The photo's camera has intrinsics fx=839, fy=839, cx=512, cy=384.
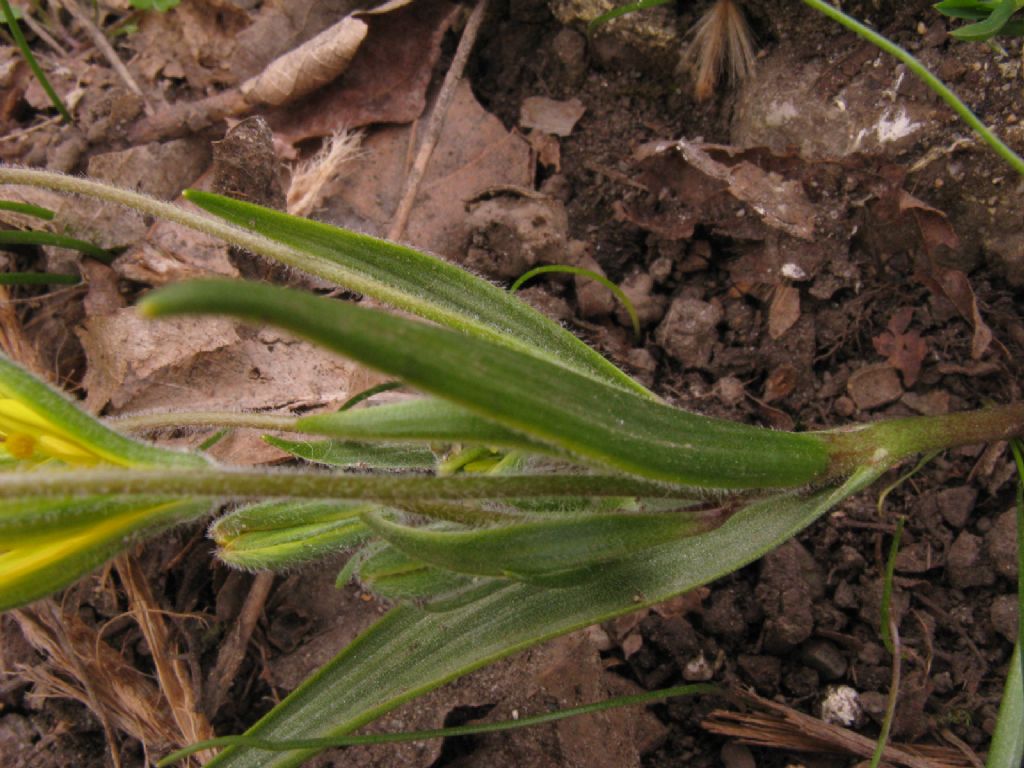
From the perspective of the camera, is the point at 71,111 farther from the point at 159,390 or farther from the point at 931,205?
the point at 931,205

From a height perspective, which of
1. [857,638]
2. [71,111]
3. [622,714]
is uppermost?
[71,111]

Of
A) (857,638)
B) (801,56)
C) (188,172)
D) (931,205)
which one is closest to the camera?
(857,638)

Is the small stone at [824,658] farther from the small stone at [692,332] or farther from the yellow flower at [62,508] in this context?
the yellow flower at [62,508]

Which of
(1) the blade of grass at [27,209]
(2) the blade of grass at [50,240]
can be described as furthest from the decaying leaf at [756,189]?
(1) the blade of grass at [27,209]

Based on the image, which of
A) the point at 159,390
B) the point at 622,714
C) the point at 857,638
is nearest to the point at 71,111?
the point at 159,390

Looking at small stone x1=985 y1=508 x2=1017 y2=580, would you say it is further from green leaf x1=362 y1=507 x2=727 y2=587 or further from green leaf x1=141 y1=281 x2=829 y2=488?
green leaf x1=362 y1=507 x2=727 y2=587

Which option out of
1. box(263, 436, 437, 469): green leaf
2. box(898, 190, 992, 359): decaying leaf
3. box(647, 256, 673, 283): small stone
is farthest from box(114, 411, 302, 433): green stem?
box(898, 190, 992, 359): decaying leaf

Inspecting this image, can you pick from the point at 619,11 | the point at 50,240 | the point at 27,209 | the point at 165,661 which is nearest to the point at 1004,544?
the point at 619,11
